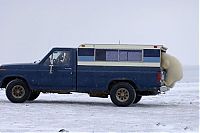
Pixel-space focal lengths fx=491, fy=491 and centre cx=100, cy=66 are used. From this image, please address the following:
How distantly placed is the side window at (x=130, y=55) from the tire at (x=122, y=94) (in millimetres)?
817

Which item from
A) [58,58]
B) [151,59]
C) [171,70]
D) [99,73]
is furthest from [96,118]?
→ [171,70]

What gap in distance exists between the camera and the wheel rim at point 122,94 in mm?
15945

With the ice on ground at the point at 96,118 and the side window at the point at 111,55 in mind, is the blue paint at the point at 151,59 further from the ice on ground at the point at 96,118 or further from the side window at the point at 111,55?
the ice on ground at the point at 96,118

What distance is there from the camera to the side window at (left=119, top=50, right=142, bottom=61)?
52.4 feet

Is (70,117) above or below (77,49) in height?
below

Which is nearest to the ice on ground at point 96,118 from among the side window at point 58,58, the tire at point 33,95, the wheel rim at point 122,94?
the wheel rim at point 122,94

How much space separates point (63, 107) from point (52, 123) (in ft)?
12.9

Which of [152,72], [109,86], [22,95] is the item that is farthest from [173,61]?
[22,95]

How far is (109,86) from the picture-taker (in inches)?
638

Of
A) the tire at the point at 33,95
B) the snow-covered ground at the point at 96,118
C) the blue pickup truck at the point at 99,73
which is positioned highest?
the blue pickup truck at the point at 99,73

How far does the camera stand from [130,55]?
1602 cm

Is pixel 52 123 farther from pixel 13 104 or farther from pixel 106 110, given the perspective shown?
pixel 13 104

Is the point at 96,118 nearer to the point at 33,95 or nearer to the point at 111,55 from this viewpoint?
the point at 111,55

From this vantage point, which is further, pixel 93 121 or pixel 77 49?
pixel 77 49
